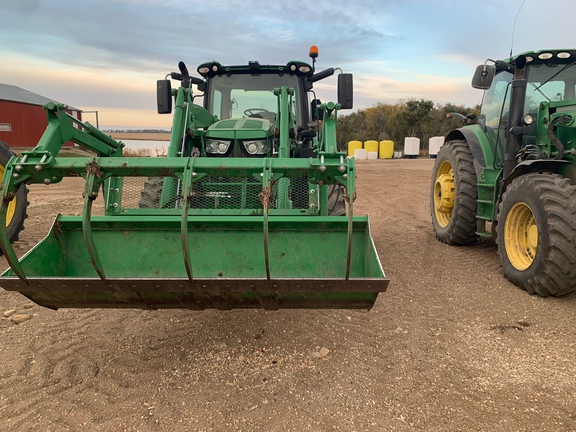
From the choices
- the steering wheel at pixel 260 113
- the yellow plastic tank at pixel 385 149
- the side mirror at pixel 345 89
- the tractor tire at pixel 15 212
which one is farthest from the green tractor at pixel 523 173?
the yellow plastic tank at pixel 385 149

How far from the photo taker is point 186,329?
362 cm

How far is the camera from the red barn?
94.3 feet

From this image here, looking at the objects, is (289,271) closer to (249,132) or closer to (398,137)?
(249,132)

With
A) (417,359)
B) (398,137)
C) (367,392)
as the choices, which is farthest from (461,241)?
(398,137)

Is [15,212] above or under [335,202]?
under

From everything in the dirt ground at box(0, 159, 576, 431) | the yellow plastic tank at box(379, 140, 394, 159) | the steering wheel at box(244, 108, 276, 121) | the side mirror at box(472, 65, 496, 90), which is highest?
the side mirror at box(472, 65, 496, 90)

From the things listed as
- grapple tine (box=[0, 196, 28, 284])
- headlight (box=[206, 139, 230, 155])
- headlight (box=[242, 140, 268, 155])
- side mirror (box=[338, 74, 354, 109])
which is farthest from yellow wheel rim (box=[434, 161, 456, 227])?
grapple tine (box=[0, 196, 28, 284])

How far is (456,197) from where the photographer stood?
237 inches

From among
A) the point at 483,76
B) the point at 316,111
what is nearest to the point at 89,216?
the point at 316,111

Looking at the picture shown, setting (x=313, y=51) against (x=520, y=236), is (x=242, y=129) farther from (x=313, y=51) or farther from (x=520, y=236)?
(x=520, y=236)

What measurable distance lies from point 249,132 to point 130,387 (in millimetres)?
2860

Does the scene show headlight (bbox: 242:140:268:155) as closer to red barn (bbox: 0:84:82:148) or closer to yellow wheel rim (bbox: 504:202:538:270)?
yellow wheel rim (bbox: 504:202:538:270)

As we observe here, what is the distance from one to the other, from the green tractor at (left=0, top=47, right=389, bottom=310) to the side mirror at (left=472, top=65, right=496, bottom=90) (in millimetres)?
1465

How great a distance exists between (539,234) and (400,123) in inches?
1420
